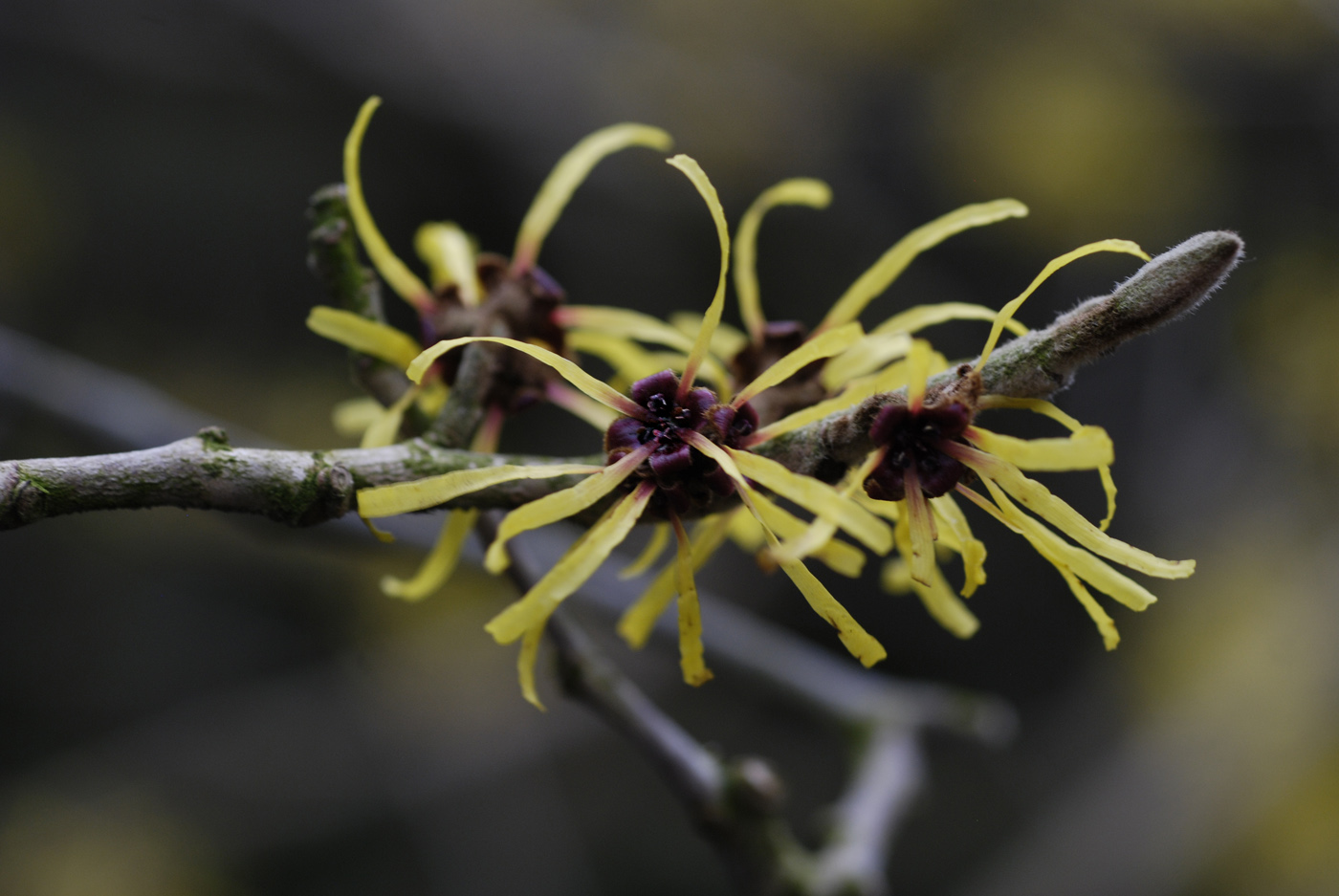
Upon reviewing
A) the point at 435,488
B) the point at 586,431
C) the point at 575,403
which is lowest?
the point at 435,488

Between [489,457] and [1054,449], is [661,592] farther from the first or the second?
[1054,449]

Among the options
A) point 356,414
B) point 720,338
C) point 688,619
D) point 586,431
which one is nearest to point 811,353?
point 688,619

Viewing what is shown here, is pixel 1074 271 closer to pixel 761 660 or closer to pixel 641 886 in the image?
pixel 761 660

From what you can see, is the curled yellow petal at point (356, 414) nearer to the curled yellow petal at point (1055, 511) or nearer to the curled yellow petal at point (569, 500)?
the curled yellow petal at point (569, 500)

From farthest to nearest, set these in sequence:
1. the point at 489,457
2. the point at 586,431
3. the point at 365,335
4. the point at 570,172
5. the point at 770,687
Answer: the point at 586,431 → the point at 770,687 → the point at 570,172 → the point at 365,335 → the point at 489,457

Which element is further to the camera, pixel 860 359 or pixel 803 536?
pixel 860 359

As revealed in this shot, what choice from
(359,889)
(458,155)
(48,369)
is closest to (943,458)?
(48,369)
